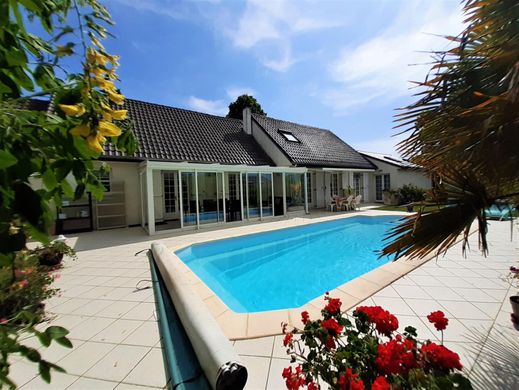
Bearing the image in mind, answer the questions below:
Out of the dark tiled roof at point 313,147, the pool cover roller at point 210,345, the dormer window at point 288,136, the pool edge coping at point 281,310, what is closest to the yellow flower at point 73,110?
the pool cover roller at point 210,345

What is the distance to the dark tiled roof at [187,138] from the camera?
1215 centimetres

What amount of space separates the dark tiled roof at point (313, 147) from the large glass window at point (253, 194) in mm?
3129

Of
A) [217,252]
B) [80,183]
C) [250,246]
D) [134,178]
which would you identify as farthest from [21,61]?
[134,178]

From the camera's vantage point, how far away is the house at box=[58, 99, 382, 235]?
11.1 m

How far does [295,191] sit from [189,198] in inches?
254

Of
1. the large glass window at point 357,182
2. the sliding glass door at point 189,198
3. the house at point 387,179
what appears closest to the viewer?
the sliding glass door at point 189,198

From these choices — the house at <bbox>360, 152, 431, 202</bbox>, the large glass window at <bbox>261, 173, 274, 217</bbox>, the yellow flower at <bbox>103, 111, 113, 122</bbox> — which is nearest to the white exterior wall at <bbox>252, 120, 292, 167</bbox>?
the large glass window at <bbox>261, 173, 274, 217</bbox>

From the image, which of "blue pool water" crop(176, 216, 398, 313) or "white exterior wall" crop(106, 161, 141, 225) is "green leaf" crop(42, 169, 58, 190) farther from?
"white exterior wall" crop(106, 161, 141, 225)

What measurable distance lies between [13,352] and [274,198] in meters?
13.5

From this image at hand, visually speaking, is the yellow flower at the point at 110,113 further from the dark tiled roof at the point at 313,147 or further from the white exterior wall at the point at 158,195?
the dark tiled roof at the point at 313,147

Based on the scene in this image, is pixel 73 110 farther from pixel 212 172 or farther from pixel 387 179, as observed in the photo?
pixel 387 179

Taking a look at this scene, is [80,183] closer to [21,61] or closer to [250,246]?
[21,61]

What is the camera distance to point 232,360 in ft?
7.34

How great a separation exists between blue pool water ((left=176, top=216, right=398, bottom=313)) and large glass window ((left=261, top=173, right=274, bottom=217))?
2842mm
